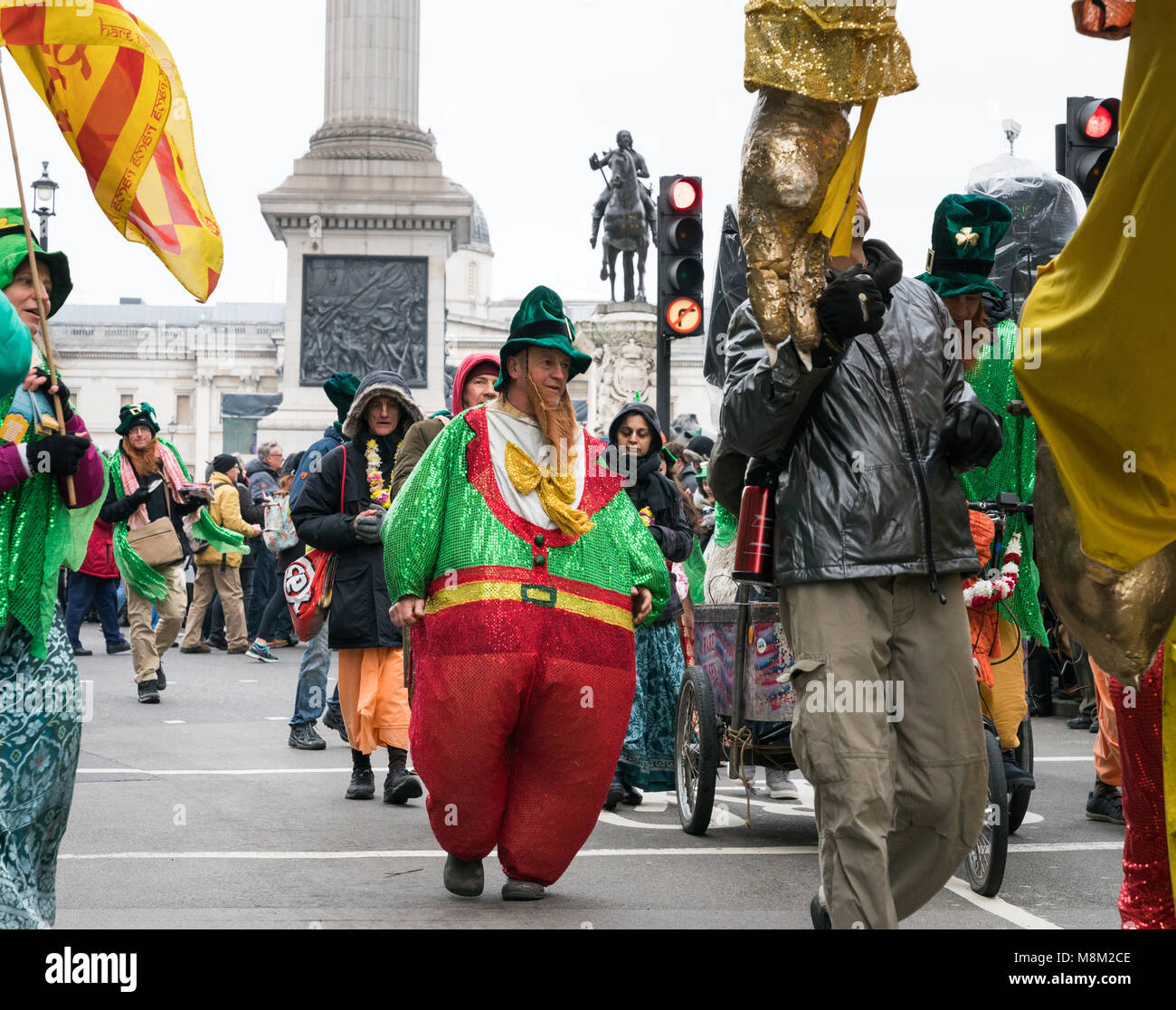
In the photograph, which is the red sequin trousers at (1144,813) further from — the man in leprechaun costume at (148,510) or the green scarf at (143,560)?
the man in leprechaun costume at (148,510)

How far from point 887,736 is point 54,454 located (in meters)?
2.36

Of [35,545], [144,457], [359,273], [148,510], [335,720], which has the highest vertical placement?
[359,273]

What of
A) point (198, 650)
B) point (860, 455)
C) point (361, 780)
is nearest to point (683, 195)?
point (361, 780)

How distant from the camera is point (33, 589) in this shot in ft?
14.8

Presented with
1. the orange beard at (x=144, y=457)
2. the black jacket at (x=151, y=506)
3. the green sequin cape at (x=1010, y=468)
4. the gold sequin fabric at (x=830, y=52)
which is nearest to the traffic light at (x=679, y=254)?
the green sequin cape at (x=1010, y=468)

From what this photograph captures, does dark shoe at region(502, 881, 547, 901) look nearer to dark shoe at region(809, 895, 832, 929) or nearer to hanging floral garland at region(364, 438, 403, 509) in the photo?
dark shoe at region(809, 895, 832, 929)

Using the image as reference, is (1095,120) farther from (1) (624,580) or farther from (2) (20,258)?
(2) (20,258)

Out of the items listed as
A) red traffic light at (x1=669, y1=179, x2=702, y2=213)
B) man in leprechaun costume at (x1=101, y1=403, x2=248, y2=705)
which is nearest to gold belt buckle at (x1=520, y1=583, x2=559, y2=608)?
red traffic light at (x1=669, y1=179, x2=702, y2=213)

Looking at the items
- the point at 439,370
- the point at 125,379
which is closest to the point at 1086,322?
the point at 439,370

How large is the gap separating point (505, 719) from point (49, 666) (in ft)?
5.11

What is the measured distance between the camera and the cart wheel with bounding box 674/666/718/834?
7000mm

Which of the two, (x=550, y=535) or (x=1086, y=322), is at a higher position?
(x=1086, y=322)

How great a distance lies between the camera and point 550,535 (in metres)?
5.63
